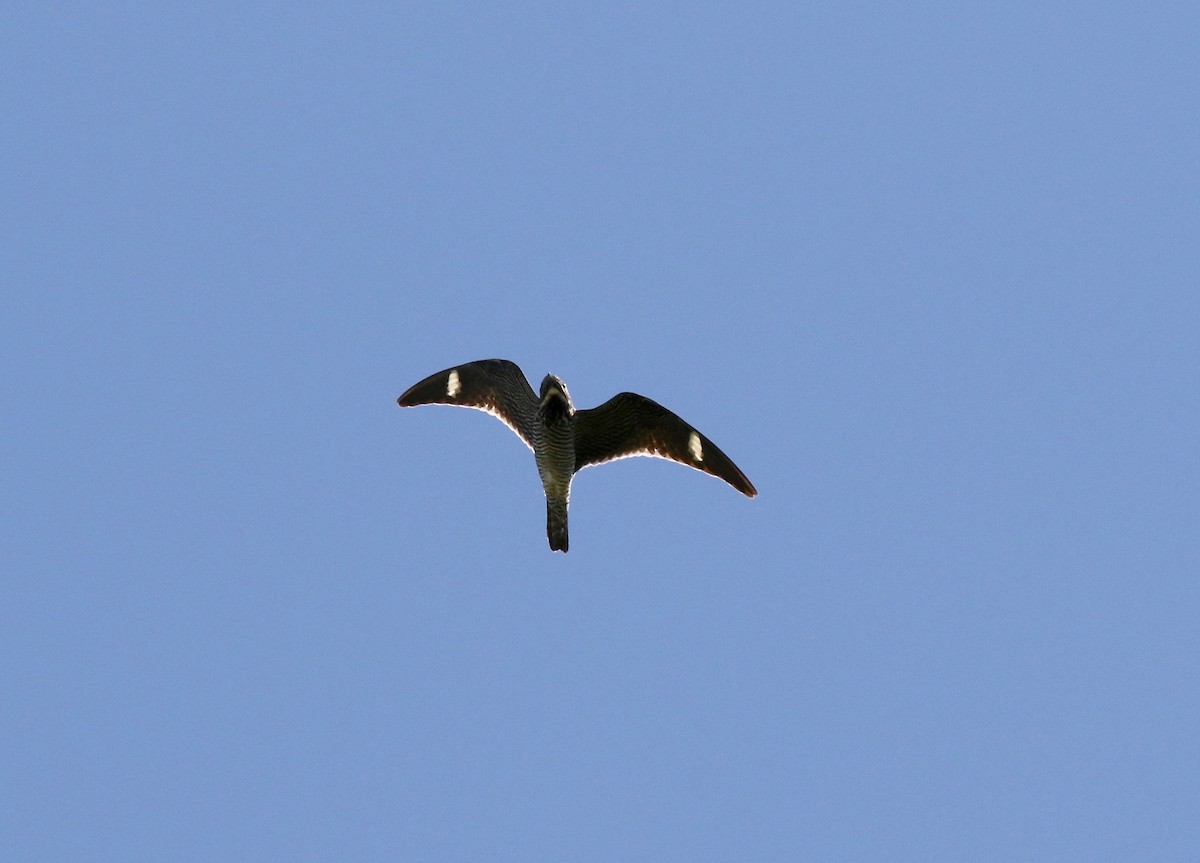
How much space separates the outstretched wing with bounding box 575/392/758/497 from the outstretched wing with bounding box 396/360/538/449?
33.6 inches

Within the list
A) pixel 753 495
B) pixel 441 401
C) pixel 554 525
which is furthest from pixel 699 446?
pixel 441 401

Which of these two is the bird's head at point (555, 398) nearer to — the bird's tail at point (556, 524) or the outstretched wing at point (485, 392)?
the outstretched wing at point (485, 392)

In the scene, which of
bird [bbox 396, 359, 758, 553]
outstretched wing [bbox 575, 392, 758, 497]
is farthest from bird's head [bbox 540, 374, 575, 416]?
outstretched wing [bbox 575, 392, 758, 497]

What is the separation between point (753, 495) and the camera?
1655 cm

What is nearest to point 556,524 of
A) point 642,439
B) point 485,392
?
point 642,439

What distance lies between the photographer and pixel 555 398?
1579 cm

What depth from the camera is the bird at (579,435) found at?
16.4 meters

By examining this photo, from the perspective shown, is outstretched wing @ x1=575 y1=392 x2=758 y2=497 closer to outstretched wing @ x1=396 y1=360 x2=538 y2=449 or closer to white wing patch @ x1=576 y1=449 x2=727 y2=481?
white wing patch @ x1=576 y1=449 x2=727 y2=481

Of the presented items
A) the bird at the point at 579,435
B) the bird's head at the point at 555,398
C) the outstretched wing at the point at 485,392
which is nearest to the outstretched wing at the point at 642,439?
the bird at the point at 579,435

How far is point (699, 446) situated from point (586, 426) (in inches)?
58.9

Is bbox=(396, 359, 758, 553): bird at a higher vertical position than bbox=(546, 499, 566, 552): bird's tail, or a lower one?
higher

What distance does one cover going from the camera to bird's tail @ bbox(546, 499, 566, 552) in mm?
16625

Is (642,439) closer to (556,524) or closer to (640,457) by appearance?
(640,457)

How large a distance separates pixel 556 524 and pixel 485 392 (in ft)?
7.11
